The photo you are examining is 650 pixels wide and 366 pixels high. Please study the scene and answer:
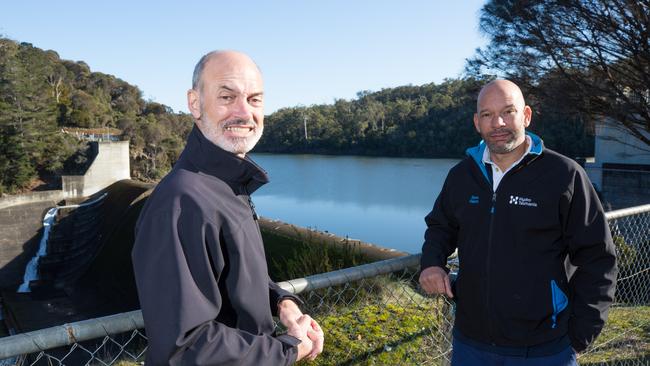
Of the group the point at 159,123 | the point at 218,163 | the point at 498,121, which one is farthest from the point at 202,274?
the point at 159,123

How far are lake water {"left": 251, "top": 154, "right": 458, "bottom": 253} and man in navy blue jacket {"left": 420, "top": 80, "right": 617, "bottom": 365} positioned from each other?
13069 mm

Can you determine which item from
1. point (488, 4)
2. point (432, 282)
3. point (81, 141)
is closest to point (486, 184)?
point (432, 282)

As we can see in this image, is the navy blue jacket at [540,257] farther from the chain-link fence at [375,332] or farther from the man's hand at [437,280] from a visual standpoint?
the chain-link fence at [375,332]

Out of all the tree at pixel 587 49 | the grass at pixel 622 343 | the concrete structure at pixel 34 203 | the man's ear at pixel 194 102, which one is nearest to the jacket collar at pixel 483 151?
the man's ear at pixel 194 102

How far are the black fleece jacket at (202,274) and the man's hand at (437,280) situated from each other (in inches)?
34.0

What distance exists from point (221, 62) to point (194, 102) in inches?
4.7

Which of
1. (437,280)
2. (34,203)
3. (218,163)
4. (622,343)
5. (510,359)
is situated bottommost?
(34,203)

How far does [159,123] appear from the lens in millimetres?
35844

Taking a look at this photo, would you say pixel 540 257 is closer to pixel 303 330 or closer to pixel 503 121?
pixel 503 121

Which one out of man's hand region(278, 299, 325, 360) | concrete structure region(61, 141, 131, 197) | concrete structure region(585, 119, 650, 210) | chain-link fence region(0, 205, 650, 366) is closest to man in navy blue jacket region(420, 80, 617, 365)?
chain-link fence region(0, 205, 650, 366)

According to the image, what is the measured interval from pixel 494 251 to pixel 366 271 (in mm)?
518

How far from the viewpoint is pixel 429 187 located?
Result: 83.5 ft

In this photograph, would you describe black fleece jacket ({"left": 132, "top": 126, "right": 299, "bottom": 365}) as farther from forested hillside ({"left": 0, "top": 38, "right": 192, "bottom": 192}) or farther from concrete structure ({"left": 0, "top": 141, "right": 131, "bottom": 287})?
forested hillside ({"left": 0, "top": 38, "right": 192, "bottom": 192})

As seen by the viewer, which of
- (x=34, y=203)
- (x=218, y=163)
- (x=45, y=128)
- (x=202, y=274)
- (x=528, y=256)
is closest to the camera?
(x=202, y=274)
